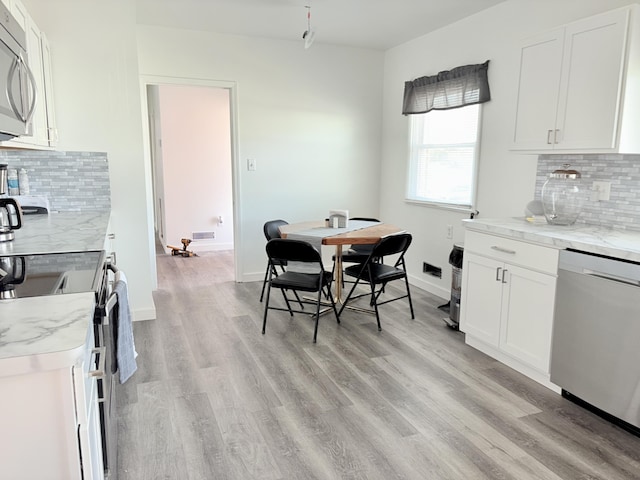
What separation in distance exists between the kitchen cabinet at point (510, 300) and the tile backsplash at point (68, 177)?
8.97ft

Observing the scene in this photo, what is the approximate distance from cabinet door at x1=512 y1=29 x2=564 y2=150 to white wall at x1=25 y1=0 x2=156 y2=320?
275 centimetres

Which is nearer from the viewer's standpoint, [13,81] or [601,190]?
[13,81]

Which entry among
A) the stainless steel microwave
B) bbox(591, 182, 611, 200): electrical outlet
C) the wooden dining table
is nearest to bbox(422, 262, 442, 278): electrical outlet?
the wooden dining table

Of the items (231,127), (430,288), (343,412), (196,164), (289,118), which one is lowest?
(343,412)

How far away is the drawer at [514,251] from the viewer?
2.55m

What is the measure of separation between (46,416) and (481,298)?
2685mm

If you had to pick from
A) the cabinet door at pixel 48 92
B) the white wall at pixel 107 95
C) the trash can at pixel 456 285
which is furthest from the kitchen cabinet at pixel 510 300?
the cabinet door at pixel 48 92

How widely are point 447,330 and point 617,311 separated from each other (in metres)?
1.49

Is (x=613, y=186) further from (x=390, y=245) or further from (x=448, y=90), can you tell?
(x=448, y=90)

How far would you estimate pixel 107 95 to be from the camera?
3.39 meters

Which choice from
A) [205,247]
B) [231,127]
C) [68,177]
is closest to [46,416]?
[68,177]

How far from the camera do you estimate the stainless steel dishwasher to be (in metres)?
2.16

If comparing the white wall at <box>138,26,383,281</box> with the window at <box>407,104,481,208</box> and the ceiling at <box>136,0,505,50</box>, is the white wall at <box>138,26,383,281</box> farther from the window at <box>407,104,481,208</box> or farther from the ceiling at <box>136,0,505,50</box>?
the window at <box>407,104,481,208</box>

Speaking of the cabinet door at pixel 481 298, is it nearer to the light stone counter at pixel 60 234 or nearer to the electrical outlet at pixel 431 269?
the electrical outlet at pixel 431 269
